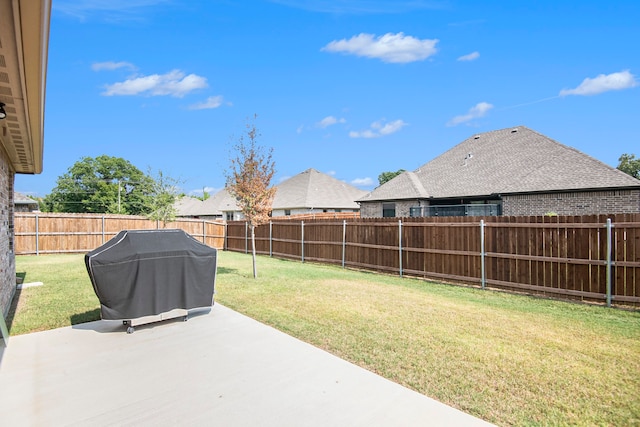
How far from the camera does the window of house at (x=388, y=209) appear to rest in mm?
24750

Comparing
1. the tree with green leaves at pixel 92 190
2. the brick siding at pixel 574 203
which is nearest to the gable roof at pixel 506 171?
the brick siding at pixel 574 203

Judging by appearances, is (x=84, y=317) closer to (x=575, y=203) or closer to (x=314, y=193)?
A: (x=575, y=203)

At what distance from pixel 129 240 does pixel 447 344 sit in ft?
18.2

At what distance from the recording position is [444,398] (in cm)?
354

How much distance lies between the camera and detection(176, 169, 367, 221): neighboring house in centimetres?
3472

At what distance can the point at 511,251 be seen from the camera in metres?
9.45

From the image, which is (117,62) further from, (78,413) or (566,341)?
(566,341)

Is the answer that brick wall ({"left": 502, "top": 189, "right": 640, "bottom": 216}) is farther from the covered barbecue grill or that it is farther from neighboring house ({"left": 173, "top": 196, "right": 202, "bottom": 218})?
neighboring house ({"left": 173, "top": 196, "right": 202, "bottom": 218})

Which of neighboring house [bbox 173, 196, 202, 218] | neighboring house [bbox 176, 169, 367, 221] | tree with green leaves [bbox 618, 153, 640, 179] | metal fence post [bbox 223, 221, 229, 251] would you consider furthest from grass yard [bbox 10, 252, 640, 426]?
tree with green leaves [bbox 618, 153, 640, 179]

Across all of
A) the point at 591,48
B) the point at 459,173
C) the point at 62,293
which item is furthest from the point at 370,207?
the point at 62,293

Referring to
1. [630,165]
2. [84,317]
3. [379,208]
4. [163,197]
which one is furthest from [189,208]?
[630,165]

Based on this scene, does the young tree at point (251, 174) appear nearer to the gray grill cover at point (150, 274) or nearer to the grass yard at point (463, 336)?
the grass yard at point (463, 336)

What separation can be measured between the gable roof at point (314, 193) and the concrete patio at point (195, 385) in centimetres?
2886

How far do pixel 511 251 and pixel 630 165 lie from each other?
5084cm
